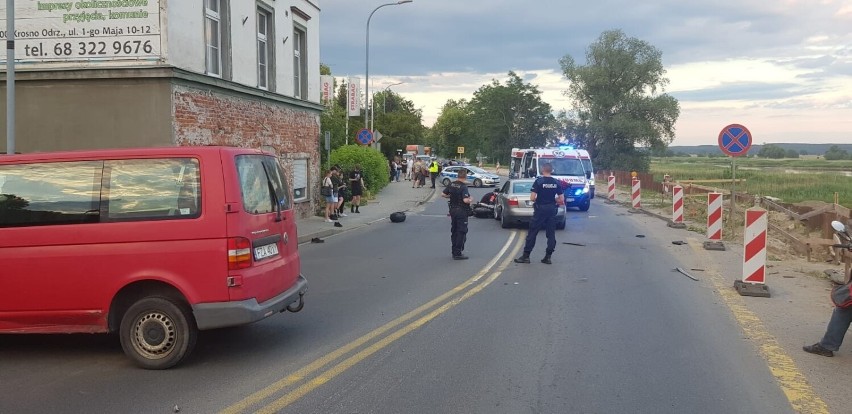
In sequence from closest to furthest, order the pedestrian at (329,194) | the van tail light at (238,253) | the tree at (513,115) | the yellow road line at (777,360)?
the yellow road line at (777,360) < the van tail light at (238,253) < the pedestrian at (329,194) < the tree at (513,115)

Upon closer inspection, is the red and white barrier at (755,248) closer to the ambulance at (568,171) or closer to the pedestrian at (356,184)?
the ambulance at (568,171)

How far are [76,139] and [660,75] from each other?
58.2 m

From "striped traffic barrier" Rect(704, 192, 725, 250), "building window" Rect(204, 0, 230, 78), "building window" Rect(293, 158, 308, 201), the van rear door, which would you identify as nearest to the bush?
"building window" Rect(293, 158, 308, 201)

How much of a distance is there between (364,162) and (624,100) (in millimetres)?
38877

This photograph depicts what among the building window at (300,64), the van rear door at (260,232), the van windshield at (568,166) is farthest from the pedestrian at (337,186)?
the van rear door at (260,232)

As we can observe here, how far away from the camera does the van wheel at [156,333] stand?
5.75 m

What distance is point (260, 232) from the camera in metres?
5.96

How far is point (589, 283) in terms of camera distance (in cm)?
992

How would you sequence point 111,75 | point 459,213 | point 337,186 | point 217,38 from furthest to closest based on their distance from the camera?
point 337,186
point 217,38
point 111,75
point 459,213

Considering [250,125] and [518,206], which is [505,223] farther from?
[250,125]

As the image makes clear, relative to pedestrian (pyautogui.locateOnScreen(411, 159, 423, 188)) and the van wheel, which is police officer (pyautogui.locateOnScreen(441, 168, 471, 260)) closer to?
the van wheel

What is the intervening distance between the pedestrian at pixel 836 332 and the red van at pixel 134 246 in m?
5.06

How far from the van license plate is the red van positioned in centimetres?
2

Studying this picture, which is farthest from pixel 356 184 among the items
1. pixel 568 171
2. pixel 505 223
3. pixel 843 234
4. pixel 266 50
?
pixel 843 234
